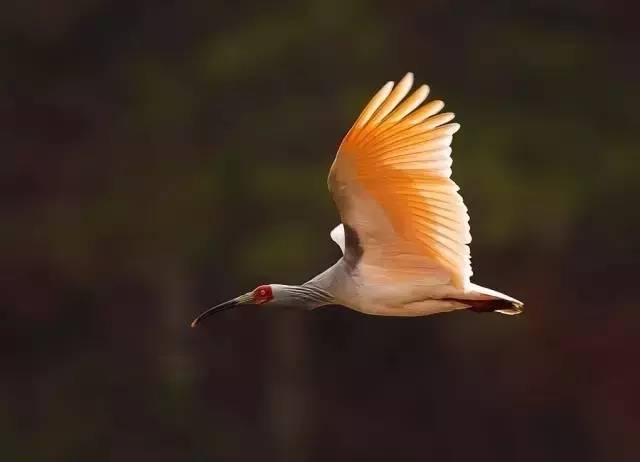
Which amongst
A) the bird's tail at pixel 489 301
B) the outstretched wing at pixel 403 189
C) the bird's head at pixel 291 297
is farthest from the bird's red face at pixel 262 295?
the bird's tail at pixel 489 301

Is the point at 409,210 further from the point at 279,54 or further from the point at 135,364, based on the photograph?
the point at 135,364

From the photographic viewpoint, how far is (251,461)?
55.6ft

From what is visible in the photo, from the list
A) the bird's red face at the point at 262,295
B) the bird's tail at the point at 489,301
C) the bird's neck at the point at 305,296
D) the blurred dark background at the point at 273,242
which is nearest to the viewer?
the bird's tail at the point at 489,301

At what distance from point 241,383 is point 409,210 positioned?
402 inches

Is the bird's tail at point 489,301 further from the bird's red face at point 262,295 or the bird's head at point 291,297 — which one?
the bird's red face at point 262,295

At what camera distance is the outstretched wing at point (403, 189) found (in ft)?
23.5

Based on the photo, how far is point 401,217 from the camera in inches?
293

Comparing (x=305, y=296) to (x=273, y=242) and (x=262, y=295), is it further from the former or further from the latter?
(x=273, y=242)

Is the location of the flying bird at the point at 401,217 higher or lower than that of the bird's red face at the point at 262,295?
higher

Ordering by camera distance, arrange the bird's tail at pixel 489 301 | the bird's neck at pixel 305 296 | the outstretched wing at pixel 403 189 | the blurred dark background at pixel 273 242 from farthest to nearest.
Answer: the blurred dark background at pixel 273 242, the bird's neck at pixel 305 296, the bird's tail at pixel 489 301, the outstretched wing at pixel 403 189

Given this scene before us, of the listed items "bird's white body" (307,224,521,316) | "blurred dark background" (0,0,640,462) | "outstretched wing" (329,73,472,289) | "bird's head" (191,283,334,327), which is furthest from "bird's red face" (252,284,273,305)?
"blurred dark background" (0,0,640,462)

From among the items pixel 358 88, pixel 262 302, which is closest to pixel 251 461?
pixel 358 88

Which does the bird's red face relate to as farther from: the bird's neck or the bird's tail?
the bird's tail

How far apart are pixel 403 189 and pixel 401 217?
15 centimetres
